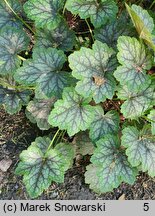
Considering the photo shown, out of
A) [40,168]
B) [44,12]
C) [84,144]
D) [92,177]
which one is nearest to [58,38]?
[44,12]

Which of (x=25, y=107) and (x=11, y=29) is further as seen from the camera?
(x=25, y=107)

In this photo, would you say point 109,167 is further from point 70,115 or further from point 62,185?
point 62,185

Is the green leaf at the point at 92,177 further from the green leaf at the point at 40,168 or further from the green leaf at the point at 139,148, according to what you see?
the green leaf at the point at 139,148

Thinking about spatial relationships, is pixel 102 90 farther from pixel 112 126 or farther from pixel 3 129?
pixel 3 129

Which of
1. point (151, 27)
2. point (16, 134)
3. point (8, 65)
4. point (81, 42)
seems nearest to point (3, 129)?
point (16, 134)

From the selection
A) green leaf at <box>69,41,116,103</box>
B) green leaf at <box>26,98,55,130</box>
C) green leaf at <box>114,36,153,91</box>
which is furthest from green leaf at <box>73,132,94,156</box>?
green leaf at <box>114,36,153,91</box>

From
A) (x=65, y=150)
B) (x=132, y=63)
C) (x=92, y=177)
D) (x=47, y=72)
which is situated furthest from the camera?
(x=92, y=177)

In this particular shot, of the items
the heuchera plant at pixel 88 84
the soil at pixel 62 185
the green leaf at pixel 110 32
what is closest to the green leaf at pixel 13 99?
the heuchera plant at pixel 88 84
